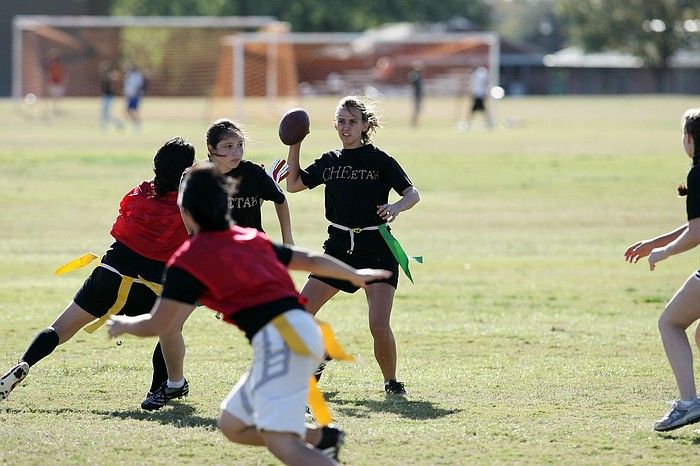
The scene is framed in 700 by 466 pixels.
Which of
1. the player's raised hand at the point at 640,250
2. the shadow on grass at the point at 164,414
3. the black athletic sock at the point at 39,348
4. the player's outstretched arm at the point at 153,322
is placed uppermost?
the player's raised hand at the point at 640,250

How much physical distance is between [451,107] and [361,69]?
4.70m

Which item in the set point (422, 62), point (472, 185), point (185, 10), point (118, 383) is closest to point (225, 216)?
point (118, 383)

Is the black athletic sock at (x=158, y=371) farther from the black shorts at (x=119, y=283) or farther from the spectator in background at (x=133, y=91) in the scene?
the spectator in background at (x=133, y=91)

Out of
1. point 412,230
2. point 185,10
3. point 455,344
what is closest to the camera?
point 455,344

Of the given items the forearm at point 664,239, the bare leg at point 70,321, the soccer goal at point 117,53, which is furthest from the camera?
the soccer goal at point 117,53

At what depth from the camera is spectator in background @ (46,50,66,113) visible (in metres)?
44.5

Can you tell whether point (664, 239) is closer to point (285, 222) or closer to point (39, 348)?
point (285, 222)

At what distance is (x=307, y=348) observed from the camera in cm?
508

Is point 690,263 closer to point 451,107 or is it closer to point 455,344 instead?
point 455,344

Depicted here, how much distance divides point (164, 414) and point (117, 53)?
152ft

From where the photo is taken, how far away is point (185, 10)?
8931cm

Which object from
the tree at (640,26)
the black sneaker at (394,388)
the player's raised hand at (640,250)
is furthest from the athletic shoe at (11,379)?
the tree at (640,26)

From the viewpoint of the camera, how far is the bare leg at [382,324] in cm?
804

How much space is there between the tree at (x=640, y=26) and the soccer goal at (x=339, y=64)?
60.3 m
